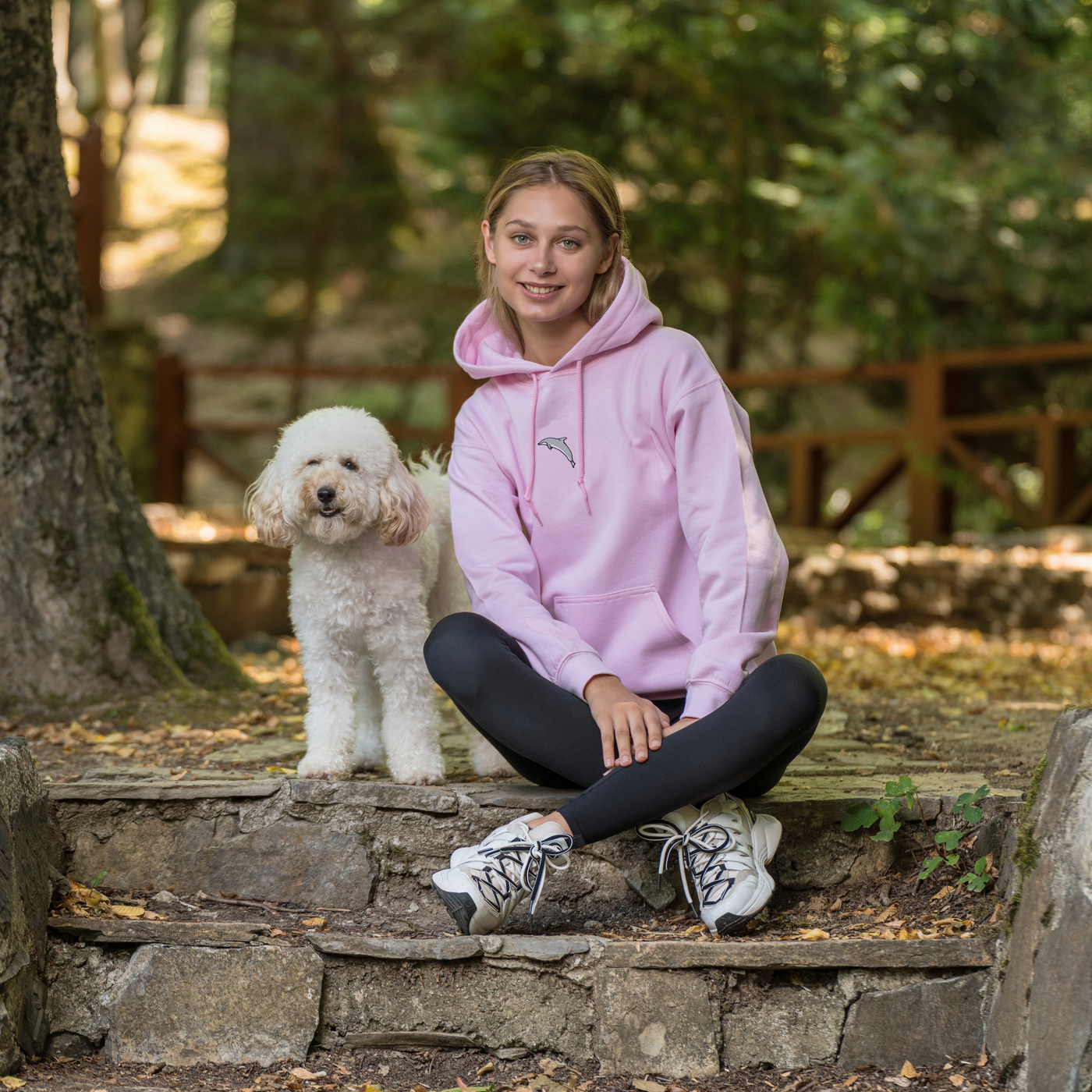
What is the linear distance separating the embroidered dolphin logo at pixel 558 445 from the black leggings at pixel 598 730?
0.47 meters

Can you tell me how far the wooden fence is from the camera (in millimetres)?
7781

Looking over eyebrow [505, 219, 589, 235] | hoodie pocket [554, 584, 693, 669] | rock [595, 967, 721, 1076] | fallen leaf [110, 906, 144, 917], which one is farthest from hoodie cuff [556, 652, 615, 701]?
fallen leaf [110, 906, 144, 917]

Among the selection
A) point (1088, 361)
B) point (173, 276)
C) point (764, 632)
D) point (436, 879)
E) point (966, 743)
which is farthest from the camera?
point (173, 276)

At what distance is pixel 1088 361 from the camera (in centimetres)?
874

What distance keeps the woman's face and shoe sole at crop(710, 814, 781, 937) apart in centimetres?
131

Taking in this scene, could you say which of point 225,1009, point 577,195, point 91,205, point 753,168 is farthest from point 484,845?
point 753,168

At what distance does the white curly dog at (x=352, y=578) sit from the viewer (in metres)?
2.93

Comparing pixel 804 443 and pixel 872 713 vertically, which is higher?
pixel 804 443

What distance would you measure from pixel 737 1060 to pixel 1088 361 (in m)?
7.47

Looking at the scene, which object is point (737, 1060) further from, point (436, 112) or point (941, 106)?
point (436, 112)

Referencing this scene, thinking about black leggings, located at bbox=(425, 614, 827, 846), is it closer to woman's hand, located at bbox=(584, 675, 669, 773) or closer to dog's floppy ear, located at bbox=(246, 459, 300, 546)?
woman's hand, located at bbox=(584, 675, 669, 773)

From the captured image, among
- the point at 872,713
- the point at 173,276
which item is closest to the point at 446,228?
the point at 173,276

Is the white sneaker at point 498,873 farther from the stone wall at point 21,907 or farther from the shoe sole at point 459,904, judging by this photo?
the stone wall at point 21,907

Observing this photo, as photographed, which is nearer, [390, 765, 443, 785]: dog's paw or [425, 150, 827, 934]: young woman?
[425, 150, 827, 934]: young woman
